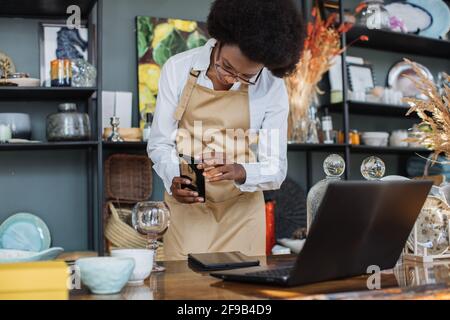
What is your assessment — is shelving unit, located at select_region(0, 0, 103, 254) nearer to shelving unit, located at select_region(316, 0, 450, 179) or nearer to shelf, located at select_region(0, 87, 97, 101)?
shelf, located at select_region(0, 87, 97, 101)

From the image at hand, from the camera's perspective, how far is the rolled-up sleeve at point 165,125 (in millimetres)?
2215

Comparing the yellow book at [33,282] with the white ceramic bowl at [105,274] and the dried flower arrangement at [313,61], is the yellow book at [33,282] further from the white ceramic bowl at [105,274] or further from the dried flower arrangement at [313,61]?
the dried flower arrangement at [313,61]

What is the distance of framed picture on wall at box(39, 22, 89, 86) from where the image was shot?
365cm

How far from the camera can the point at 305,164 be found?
443 cm

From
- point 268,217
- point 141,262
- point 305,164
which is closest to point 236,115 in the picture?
point 141,262

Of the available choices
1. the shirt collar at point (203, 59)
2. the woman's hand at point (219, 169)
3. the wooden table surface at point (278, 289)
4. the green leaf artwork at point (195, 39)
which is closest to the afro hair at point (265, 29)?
the shirt collar at point (203, 59)

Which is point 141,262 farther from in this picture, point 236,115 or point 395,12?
point 395,12

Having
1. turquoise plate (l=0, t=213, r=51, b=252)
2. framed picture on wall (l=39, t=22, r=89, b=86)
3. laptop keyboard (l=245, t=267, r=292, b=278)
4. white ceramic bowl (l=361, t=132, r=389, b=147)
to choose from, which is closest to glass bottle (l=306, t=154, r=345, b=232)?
laptop keyboard (l=245, t=267, r=292, b=278)

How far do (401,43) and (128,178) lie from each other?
2.42 m

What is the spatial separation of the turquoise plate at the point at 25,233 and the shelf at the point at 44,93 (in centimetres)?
68

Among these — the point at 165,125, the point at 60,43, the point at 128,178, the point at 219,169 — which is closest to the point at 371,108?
the point at 128,178

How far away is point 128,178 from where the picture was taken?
375 cm

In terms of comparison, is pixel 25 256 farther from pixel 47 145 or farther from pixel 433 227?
pixel 47 145

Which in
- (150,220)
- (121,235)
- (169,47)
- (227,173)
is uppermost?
(169,47)
